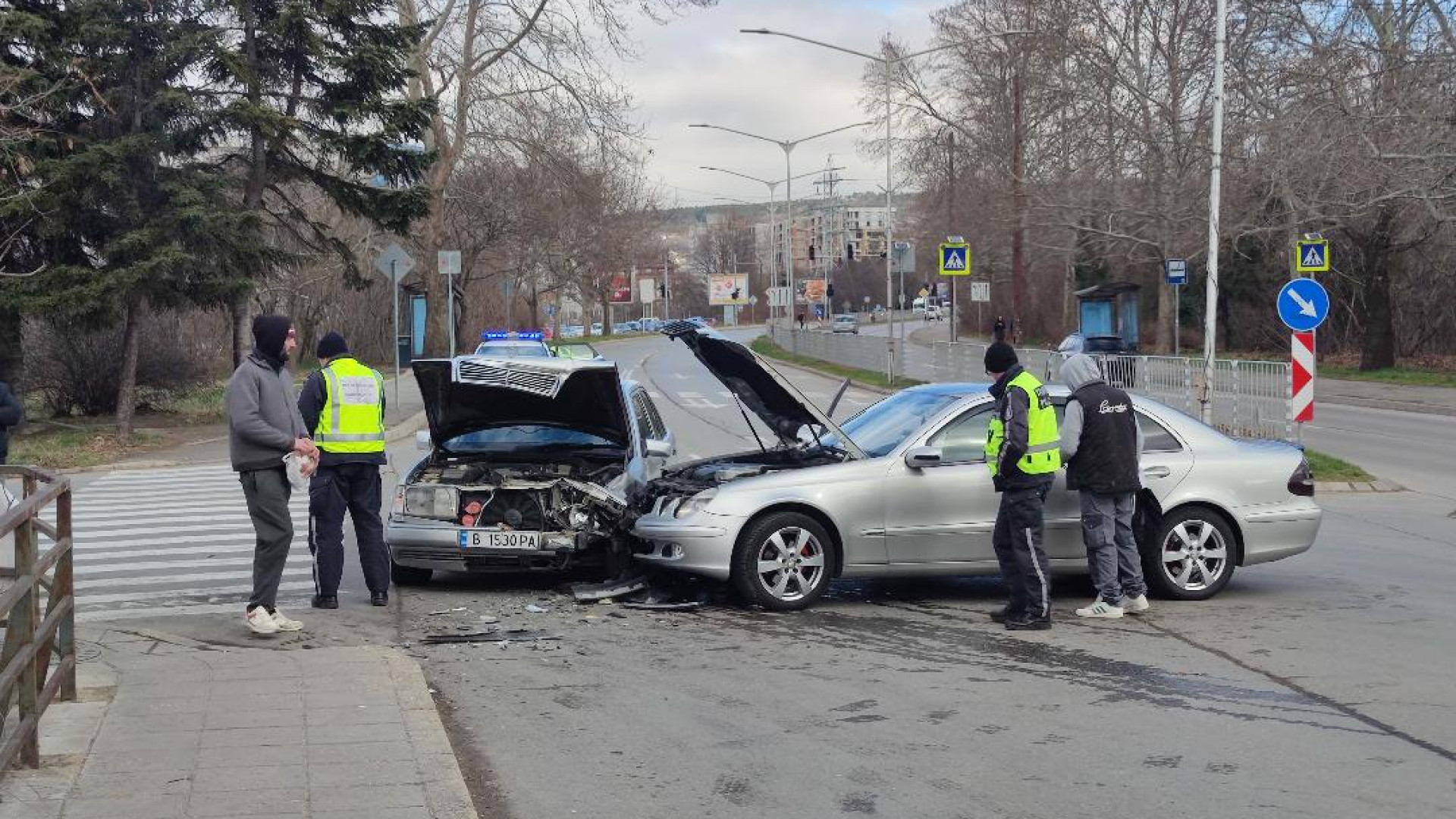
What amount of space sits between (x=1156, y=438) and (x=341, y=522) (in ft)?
17.6

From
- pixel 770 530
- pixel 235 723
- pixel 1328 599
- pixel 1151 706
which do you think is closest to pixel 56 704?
pixel 235 723

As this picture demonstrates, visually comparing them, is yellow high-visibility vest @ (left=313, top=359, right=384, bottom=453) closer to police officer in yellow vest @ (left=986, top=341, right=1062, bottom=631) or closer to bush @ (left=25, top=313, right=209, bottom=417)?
police officer in yellow vest @ (left=986, top=341, right=1062, bottom=631)

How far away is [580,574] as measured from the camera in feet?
35.5

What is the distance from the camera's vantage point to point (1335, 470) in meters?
17.6

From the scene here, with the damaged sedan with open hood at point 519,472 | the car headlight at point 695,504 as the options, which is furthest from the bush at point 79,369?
the car headlight at point 695,504

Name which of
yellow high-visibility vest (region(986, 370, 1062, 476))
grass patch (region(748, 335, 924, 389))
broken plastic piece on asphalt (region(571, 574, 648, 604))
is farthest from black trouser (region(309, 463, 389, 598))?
grass patch (region(748, 335, 924, 389))

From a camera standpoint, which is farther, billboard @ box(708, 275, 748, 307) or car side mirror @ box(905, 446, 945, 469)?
billboard @ box(708, 275, 748, 307)

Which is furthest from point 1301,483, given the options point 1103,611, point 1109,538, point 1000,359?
point 1000,359

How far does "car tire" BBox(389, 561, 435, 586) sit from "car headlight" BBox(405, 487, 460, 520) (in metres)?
0.49

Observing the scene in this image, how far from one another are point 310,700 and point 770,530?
3.34 metres

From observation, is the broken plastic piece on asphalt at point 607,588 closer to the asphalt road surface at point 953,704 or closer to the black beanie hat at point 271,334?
the asphalt road surface at point 953,704

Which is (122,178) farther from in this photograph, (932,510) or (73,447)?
(932,510)

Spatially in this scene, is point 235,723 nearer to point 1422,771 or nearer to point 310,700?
point 310,700

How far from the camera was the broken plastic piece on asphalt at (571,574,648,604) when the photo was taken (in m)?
9.71
